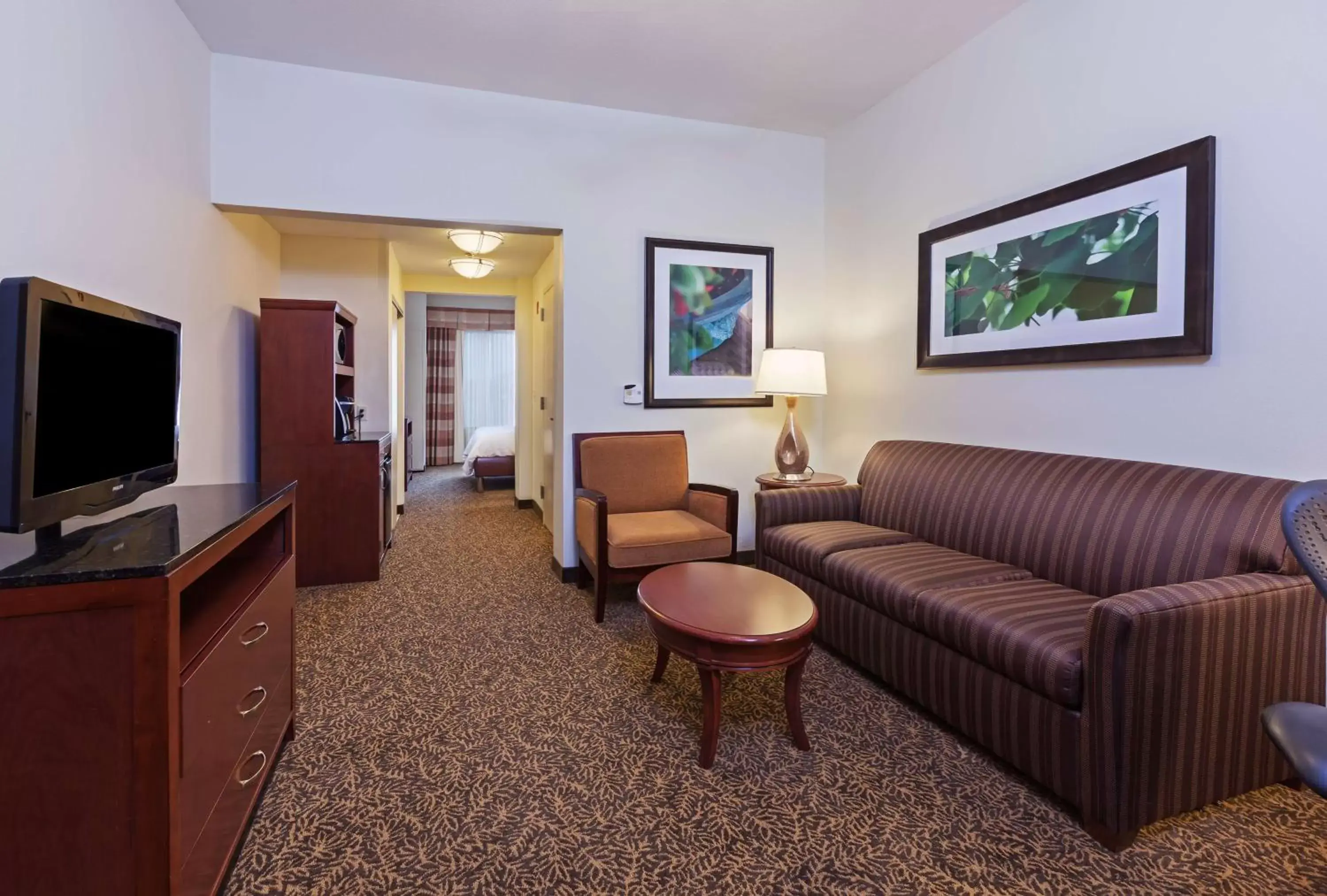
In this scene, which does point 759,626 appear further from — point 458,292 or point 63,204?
point 458,292

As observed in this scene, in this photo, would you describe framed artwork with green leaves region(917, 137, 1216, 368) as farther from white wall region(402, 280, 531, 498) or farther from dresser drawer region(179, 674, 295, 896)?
white wall region(402, 280, 531, 498)

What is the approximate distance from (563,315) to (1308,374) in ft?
10.2

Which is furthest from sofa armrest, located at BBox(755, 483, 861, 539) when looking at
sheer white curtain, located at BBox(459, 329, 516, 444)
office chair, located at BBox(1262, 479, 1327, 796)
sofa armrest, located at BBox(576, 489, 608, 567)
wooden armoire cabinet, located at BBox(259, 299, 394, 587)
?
sheer white curtain, located at BBox(459, 329, 516, 444)

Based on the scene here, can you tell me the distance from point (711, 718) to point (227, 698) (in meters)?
1.29

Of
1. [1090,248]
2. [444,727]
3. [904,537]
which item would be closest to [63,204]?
[444,727]

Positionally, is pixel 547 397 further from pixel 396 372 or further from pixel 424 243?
pixel 396 372

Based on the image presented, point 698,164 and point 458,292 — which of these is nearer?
point 698,164

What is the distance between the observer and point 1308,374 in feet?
5.93

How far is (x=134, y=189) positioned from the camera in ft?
7.25

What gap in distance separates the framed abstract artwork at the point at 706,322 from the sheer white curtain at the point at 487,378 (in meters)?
6.11

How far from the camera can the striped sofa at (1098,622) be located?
4.93 feet

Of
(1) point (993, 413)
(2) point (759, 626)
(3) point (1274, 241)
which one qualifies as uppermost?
(3) point (1274, 241)

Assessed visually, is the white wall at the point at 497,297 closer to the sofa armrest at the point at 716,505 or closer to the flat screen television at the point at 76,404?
the sofa armrest at the point at 716,505

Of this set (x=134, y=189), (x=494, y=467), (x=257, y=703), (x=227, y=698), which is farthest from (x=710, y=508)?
(x=494, y=467)
